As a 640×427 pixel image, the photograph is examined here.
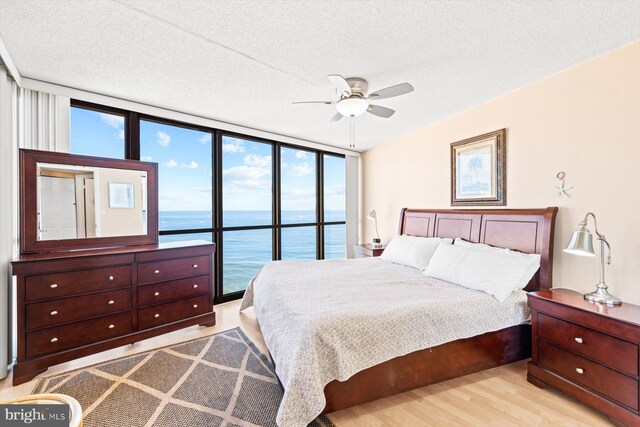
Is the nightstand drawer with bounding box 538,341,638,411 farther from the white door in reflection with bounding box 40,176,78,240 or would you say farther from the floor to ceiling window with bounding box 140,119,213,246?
the white door in reflection with bounding box 40,176,78,240

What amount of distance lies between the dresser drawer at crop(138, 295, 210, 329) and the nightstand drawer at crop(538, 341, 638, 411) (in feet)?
10.6


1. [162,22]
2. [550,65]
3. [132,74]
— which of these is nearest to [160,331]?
[132,74]

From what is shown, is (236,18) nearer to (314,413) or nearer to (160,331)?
(314,413)

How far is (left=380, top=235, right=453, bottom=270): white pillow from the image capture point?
3.31 metres

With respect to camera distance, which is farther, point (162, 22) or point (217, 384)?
point (217, 384)

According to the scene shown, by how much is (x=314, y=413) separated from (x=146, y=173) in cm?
294

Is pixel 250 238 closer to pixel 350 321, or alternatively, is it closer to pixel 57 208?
pixel 57 208

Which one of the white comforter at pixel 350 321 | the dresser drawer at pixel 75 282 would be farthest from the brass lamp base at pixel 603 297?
the dresser drawer at pixel 75 282

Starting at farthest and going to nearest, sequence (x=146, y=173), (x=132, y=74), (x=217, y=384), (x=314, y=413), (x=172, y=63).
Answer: (x=146, y=173), (x=132, y=74), (x=172, y=63), (x=217, y=384), (x=314, y=413)

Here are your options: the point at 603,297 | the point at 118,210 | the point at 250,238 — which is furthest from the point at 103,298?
the point at 250,238

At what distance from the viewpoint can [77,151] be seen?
291 cm

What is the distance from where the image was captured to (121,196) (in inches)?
117

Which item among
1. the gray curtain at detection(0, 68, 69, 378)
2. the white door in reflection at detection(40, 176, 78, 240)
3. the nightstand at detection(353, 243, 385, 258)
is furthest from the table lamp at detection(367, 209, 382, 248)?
the gray curtain at detection(0, 68, 69, 378)

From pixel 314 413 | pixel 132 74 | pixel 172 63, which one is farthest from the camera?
pixel 132 74
